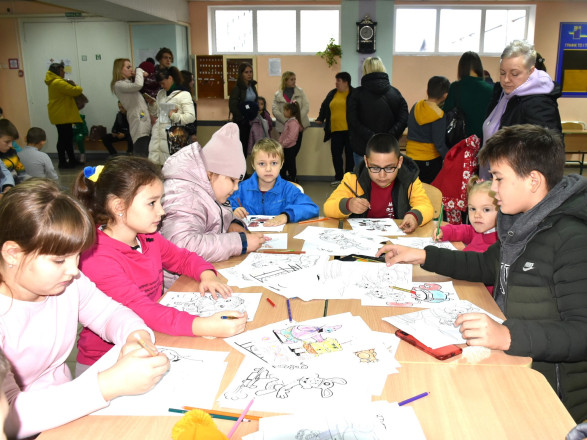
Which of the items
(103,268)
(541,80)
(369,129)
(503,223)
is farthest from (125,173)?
(369,129)

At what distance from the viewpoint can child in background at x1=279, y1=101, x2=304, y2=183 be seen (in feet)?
21.9

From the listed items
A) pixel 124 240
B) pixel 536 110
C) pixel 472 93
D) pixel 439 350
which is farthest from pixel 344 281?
pixel 472 93

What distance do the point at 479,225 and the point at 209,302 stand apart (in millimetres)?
1244

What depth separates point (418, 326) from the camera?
138 cm

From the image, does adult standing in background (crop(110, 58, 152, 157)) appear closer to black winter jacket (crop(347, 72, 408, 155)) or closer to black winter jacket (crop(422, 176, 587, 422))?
black winter jacket (crop(347, 72, 408, 155))

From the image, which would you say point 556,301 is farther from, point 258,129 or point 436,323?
point 258,129

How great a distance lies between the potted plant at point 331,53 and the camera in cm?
834

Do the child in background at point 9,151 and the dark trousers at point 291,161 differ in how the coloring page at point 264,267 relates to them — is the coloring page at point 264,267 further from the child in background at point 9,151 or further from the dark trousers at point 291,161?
the dark trousers at point 291,161

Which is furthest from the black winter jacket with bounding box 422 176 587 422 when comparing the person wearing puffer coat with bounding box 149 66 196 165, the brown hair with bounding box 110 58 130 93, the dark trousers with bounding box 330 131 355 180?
the dark trousers with bounding box 330 131 355 180

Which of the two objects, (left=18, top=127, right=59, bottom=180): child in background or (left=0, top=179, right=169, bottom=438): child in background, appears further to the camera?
(left=18, top=127, right=59, bottom=180): child in background

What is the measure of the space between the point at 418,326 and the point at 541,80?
6.65 feet

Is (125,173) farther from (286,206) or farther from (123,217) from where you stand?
(286,206)

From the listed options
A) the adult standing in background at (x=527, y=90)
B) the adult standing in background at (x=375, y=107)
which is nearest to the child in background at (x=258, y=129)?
the adult standing in background at (x=375, y=107)

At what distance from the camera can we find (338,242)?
223 cm
